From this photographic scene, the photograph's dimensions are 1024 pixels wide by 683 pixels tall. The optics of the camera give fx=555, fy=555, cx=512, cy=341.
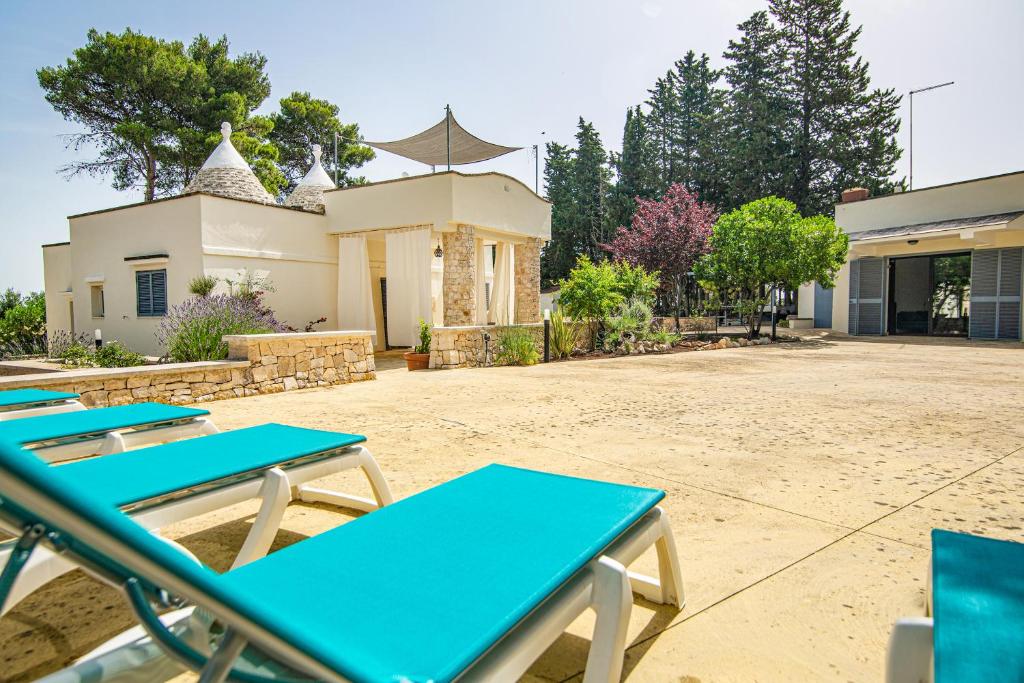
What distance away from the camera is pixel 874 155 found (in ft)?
93.3

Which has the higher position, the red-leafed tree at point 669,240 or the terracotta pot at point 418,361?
the red-leafed tree at point 669,240

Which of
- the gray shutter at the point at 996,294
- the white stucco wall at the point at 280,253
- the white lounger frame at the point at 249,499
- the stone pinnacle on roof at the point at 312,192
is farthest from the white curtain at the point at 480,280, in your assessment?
the gray shutter at the point at 996,294

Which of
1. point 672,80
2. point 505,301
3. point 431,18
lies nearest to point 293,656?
point 431,18

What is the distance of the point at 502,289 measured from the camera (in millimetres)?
15016

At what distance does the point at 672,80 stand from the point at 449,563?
125 feet

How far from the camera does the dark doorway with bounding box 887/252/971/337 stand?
18.6m

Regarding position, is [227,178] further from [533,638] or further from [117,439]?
[533,638]

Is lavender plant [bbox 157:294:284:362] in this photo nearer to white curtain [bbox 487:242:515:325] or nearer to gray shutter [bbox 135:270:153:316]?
gray shutter [bbox 135:270:153:316]

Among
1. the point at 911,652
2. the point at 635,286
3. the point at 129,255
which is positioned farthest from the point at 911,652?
the point at 129,255

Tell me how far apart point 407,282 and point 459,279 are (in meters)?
1.23

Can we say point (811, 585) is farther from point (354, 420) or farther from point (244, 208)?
point (244, 208)

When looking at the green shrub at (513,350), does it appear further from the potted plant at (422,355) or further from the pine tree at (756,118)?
the pine tree at (756,118)

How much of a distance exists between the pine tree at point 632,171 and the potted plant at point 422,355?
74.7 feet

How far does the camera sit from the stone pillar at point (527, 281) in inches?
616
